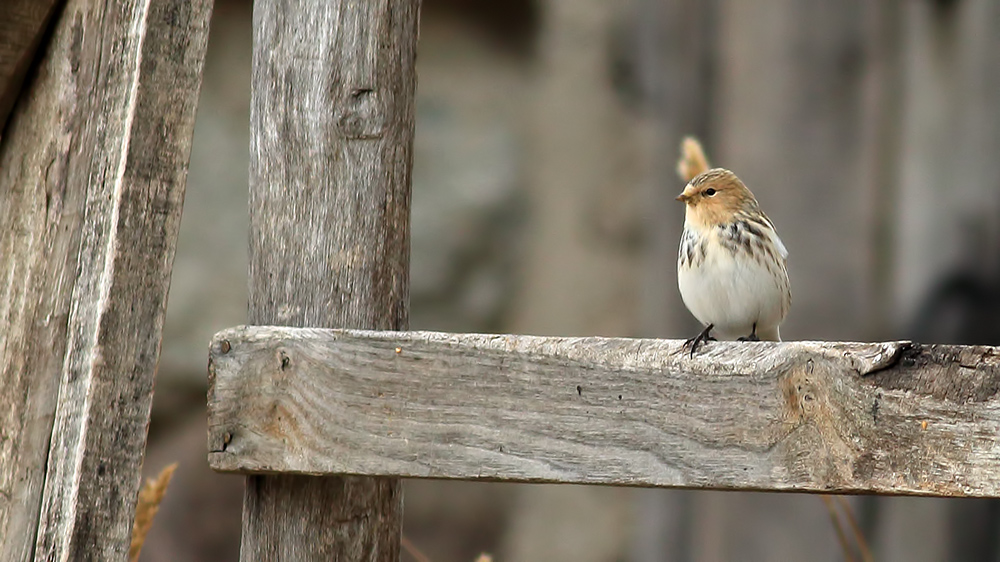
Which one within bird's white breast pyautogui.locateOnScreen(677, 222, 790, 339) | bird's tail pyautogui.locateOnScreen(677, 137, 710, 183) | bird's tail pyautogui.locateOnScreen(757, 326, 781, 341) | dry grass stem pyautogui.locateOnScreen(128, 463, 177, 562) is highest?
bird's tail pyautogui.locateOnScreen(677, 137, 710, 183)

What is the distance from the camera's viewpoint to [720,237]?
9.22 feet

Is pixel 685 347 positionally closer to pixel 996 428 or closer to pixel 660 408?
pixel 660 408

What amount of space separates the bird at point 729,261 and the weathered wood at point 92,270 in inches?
48.5

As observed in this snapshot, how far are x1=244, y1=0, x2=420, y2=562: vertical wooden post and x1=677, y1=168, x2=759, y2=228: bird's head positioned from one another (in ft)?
3.33

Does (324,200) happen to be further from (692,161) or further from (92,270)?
(692,161)

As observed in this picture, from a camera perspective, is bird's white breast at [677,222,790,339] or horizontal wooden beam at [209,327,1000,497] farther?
bird's white breast at [677,222,790,339]

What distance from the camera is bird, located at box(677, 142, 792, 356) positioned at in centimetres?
277

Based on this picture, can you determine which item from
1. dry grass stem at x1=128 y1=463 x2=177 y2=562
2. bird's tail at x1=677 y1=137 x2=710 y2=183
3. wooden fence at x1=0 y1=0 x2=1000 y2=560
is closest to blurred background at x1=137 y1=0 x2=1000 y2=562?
bird's tail at x1=677 y1=137 x2=710 y2=183

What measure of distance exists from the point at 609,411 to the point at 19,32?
3.49 feet

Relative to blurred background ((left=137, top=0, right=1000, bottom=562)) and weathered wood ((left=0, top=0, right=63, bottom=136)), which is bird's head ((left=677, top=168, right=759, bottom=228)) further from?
weathered wood ((left=0, top=0, right=63, bottom=136))

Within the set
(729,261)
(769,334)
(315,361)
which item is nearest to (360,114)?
(315,361)

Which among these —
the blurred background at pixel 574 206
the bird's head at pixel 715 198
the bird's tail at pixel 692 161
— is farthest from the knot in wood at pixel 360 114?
the blurred background at pixel 574 206

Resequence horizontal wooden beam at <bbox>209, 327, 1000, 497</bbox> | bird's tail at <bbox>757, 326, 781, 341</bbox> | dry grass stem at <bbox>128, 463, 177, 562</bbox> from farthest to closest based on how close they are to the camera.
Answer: bird's tail at <bbox>757, 326, 781, 341</bbox>
dry grass stem at <bbox>128, 463, 177, 562</bbox>
horizontal wooden beam at <bbox>209, 327, 1000, 497</bbox>

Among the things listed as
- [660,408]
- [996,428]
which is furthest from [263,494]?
[996,428]
